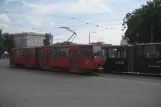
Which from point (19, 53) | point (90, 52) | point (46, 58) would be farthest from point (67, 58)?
point (19, 53)

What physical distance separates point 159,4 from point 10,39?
7920cm

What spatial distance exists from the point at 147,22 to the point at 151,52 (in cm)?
2582

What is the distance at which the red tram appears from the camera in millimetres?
21672

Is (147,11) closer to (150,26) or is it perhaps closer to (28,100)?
(150,26)

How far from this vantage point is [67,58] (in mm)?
23375

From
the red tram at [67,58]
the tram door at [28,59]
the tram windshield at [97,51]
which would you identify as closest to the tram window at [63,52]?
the red tram at [67,58]

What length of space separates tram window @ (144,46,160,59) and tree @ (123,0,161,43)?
2257 centimetres

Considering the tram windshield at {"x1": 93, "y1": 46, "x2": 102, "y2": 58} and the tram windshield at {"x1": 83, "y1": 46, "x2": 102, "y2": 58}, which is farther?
the tram windshield at {"x1": 93, "y1": 46, "x2": 102, "y2": 58}

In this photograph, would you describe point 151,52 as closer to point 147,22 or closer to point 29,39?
point 147,22

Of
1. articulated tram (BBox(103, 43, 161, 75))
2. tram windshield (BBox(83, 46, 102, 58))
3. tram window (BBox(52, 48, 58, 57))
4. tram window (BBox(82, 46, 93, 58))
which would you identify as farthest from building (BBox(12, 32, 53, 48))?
tram window (BBox(82, 46, 93, 58))

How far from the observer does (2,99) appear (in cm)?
1044

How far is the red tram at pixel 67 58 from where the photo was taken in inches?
853

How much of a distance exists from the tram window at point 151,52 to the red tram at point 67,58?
161 inches

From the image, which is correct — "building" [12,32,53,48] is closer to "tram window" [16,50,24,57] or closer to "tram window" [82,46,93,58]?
"tram window" [16,50,24,57]
